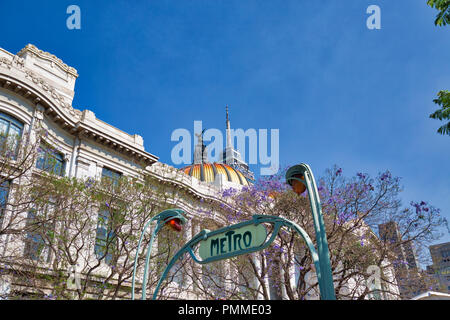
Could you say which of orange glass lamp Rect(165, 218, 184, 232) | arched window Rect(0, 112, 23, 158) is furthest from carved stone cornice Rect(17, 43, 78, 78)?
orange glass lamp Rect(165, 218, 184, 232)

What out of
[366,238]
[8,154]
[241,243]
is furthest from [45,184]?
[366,238]

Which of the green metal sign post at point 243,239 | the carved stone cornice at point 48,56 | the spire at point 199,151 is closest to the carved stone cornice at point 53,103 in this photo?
the carved stone cornice at point 48,56

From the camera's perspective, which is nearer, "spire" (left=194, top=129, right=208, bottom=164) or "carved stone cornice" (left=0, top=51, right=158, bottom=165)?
"carved stone cornice" (left=0, top=51, right=158, bottom=165)

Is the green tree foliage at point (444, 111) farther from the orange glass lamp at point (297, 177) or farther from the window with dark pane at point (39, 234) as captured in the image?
the window with dark pane at point (39, 234)

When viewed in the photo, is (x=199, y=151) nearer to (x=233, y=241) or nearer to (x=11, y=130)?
(x=11, y=130)

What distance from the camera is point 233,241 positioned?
634cm

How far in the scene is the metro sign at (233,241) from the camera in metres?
6.02

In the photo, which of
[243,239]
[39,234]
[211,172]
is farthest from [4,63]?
[211,172]

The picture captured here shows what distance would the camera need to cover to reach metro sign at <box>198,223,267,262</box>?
6016 millimetres

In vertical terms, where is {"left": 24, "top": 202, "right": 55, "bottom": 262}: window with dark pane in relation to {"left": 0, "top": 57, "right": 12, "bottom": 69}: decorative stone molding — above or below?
below

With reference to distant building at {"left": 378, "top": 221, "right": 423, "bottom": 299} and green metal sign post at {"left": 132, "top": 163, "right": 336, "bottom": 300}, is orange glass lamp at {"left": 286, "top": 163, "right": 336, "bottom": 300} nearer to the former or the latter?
green metal sign post at {"left": 132, "top": 163, "right": 336, "bottom": 300}

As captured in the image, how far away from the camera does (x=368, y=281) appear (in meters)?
20.4

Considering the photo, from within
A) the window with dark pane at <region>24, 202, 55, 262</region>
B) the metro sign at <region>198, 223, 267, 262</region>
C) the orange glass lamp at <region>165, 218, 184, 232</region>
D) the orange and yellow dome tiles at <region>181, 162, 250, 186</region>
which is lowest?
the metro sign at <region>198, 223, 267, 262</region>

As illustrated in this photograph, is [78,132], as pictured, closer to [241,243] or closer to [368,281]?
[368,281]
